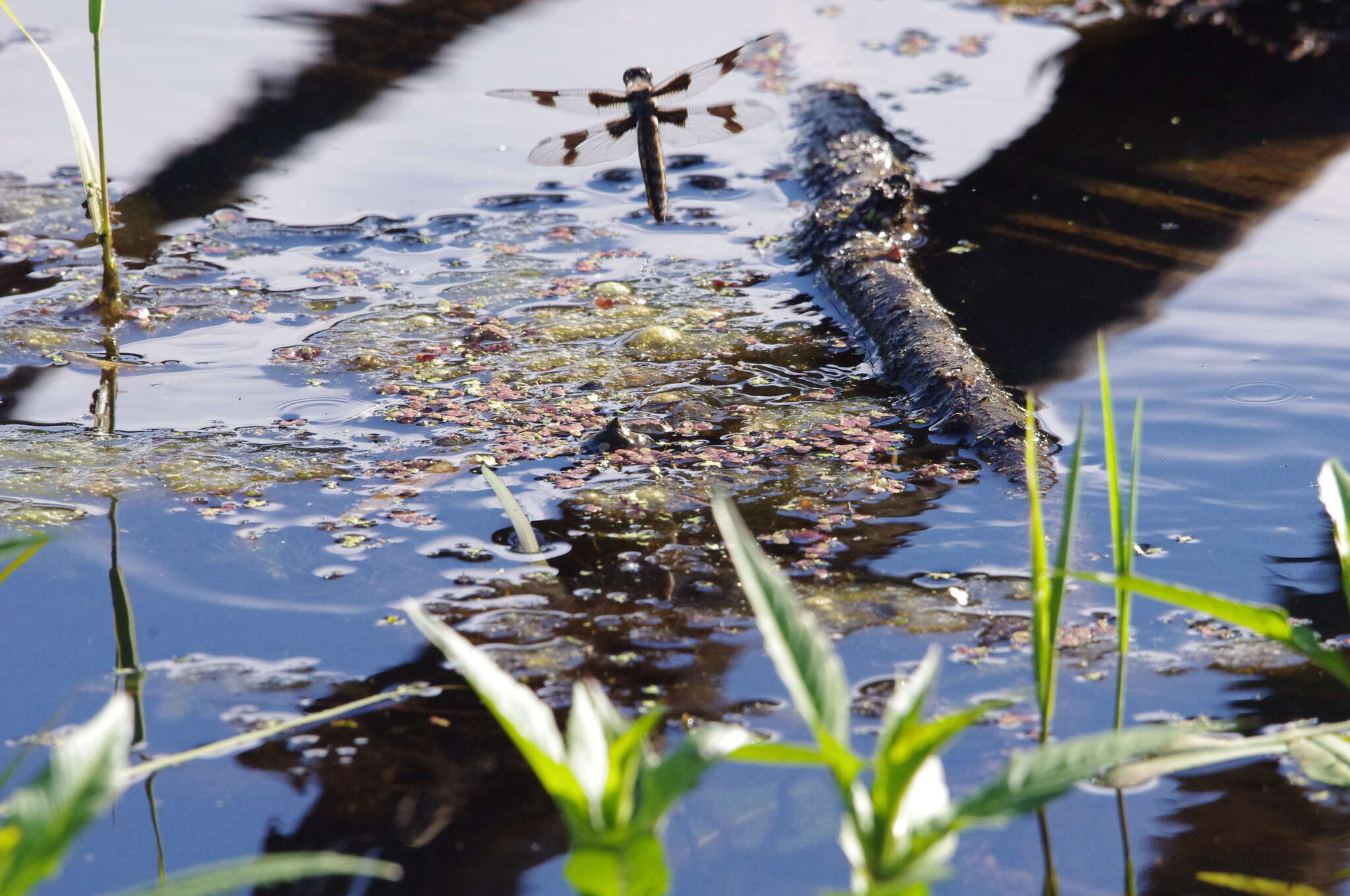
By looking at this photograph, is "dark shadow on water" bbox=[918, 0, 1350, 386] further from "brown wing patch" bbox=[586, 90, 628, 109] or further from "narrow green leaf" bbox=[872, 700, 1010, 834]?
"narrow green leaf" bbox=[872, 700, 1010, 834]

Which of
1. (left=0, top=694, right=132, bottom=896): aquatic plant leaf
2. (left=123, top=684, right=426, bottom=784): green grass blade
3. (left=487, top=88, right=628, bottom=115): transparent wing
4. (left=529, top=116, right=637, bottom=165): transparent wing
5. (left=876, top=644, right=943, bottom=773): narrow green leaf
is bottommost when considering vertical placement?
(left=123, top=684, right=426, bottom=784): green grass blade

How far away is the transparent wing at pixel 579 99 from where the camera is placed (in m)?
4.15

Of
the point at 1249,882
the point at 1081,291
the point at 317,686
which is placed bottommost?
the point at 317,686

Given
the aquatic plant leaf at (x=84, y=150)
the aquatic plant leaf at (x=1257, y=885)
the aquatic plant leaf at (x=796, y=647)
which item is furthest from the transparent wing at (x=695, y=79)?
the aquatic plant leaf at (x=796, y=647)

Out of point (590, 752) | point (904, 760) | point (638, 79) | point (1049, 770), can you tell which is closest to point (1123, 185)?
A: point (638, 79)

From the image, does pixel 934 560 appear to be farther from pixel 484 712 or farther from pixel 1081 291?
pixel 1081 291

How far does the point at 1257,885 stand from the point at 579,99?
11.4 ft

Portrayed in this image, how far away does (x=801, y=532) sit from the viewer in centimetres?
273

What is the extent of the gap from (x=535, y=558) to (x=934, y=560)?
90cm

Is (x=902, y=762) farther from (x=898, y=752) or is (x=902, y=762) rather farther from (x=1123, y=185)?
(x=1123, y=185)

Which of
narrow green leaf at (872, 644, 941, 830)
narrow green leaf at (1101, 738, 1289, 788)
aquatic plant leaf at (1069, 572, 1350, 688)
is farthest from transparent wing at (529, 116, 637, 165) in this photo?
narrow green leaf at (872, 644, 941, 830)

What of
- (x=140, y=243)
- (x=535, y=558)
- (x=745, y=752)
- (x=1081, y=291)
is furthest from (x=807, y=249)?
(x=745, y=752)

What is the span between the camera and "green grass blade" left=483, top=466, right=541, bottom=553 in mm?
2387

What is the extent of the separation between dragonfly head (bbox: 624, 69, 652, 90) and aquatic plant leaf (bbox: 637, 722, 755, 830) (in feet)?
11.7
